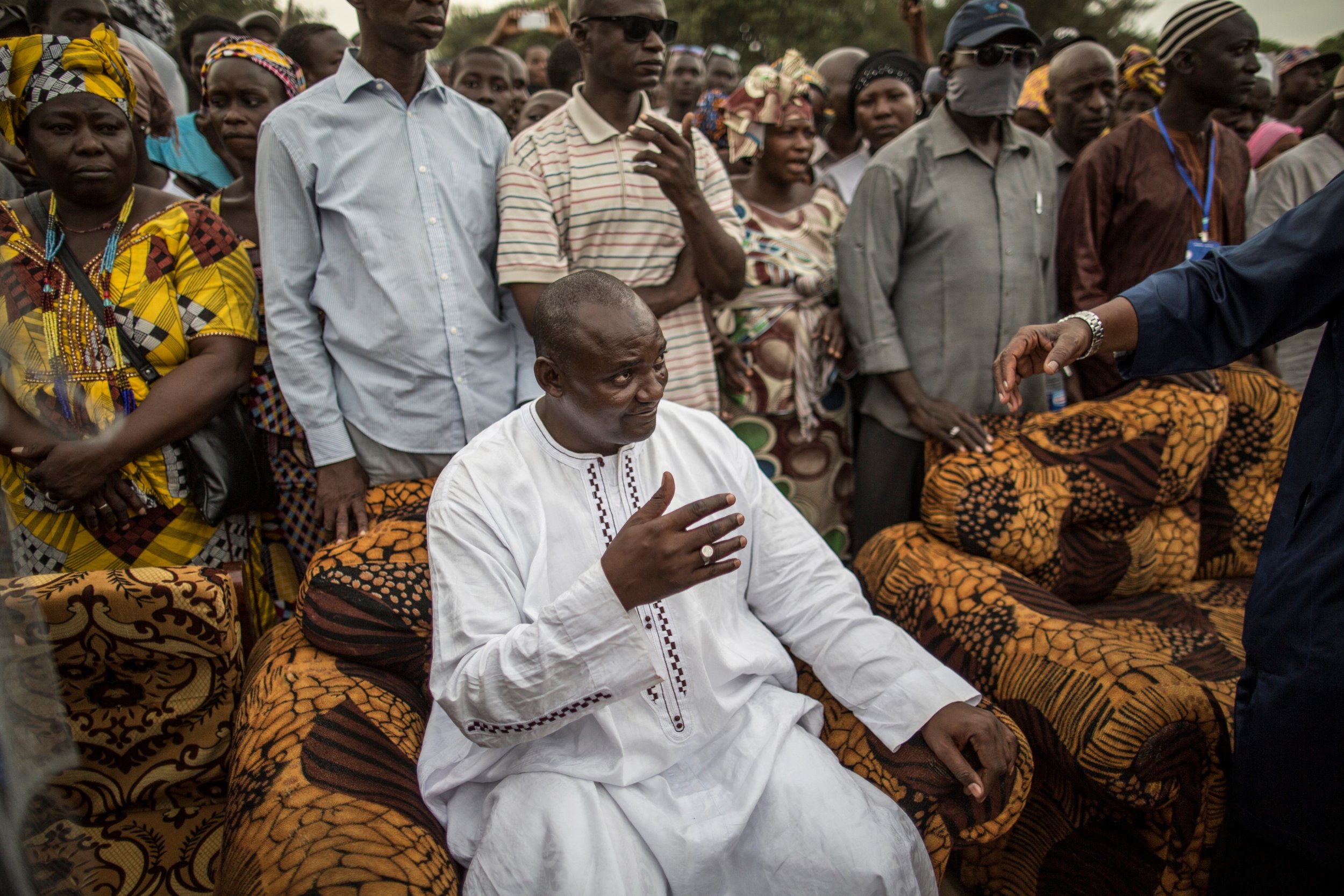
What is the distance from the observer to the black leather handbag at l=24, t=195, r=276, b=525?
96.2 inches

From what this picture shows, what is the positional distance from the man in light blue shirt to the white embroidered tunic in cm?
75

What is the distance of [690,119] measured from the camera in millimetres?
2844

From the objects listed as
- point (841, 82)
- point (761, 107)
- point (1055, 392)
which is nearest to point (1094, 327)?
point (1055, 392)

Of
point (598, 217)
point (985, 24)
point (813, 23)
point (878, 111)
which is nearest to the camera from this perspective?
point (598, 217)

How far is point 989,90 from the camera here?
331 centimetres

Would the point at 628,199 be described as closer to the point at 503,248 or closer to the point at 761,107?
the point at 503,248

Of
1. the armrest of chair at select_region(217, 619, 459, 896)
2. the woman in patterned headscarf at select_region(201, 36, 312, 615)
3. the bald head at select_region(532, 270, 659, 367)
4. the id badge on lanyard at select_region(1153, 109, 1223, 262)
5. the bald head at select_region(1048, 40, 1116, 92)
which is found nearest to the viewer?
the armrest of chair at select_region(217, 619, 459, 896)

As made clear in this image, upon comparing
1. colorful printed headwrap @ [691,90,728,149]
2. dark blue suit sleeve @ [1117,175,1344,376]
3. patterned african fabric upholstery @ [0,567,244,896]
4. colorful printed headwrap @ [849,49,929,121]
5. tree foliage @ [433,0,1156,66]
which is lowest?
patterned african fabric upholstery @ [0,567,244,896]

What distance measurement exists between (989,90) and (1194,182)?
1.10 metres

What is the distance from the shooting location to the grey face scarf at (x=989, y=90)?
10.8ft

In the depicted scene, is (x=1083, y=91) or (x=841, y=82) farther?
(x=841, y=82)

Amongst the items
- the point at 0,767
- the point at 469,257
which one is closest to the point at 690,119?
the point at 469,257

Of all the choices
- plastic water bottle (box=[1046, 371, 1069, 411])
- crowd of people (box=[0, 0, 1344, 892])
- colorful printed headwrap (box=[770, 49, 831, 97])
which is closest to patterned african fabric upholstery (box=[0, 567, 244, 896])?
crowd of people (box=[0, 0, 1344, 892])

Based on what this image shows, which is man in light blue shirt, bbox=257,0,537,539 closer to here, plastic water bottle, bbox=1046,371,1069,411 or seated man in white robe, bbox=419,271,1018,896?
seated man in white robe, bbox=419,271,1018,896
